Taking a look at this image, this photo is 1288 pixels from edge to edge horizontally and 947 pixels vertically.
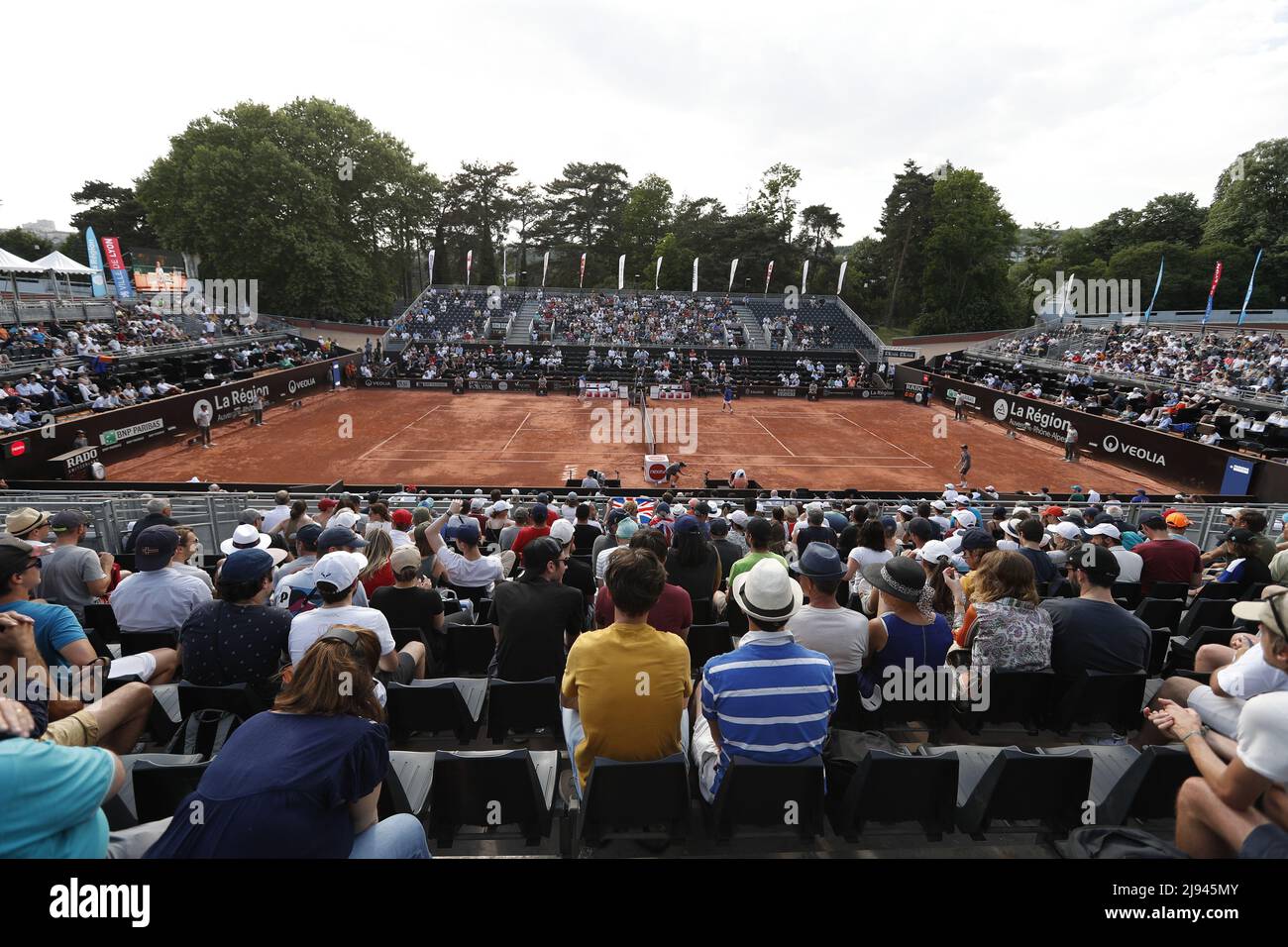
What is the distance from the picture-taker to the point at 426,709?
4348 mm

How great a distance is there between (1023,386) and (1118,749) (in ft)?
119

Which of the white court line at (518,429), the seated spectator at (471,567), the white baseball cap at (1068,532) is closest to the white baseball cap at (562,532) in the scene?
the seated spectator at (471,567)

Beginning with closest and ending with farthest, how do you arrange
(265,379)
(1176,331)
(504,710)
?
(504,710) < (265,379) < (1176,331)

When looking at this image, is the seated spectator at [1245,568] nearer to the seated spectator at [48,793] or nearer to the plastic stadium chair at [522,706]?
the plastic stadium chair at [522,706]

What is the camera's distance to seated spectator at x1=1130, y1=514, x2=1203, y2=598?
7477 millimetres

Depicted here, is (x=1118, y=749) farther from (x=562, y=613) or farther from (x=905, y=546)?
(x=905, y=546)

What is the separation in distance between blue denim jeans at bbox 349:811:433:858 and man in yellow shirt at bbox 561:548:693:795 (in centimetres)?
97

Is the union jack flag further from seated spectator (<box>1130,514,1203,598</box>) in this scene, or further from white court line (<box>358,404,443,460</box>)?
white court line (<box>358,404,443,460</box>)

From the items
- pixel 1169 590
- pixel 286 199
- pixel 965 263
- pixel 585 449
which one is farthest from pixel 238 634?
pixel 965 263

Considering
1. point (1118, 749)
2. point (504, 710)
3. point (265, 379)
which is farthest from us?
point (265, 379)

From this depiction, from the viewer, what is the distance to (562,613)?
4738 millimetres

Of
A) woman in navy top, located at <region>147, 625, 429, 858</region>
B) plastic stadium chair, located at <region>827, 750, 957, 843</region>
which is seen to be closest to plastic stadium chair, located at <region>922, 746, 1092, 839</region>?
plastic stadium chair, located at <region>827, 750, 957, 843</region>

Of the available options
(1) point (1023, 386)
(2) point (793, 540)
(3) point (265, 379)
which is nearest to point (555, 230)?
(3) point (265, 379)

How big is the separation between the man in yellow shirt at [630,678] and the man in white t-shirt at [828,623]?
1156 millimetres
